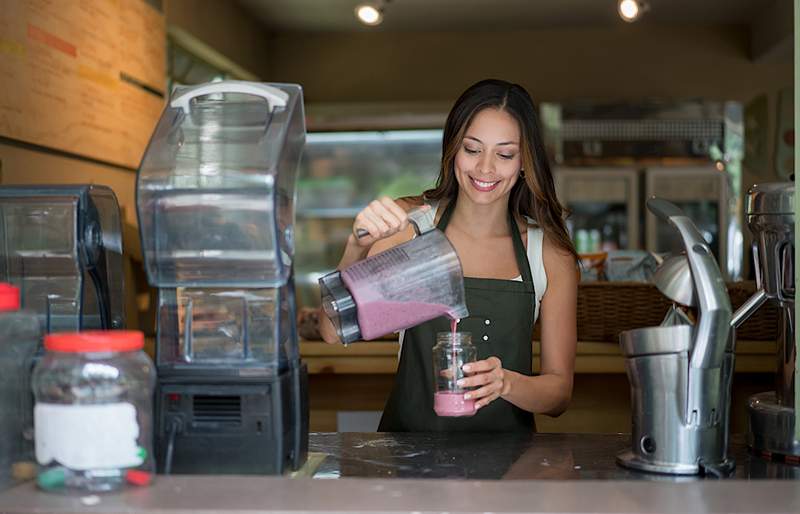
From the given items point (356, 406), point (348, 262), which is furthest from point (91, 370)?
point (356, 406)

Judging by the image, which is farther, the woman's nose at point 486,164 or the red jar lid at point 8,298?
the woman's nose at point 486,164

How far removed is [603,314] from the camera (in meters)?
3.13

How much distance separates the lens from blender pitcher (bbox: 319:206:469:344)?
1474 mm

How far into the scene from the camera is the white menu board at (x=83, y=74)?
3.02m

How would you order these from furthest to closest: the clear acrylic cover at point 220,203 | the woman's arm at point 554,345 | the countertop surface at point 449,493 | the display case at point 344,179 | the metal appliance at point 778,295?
1. the display case at point 344,179
2. the woman's arm at point 554,345
3. the metal appliance at point 778,295
4. the clear acrylic cover at point 220,203
5. the countertop surface at point 449,493

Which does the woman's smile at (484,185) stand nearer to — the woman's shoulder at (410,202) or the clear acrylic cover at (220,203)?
the woman's shoulder at (410,202)

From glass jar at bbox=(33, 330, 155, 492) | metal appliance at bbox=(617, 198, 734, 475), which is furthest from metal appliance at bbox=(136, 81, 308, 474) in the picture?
metal appliance at bbox=(617, 198, 734, 475)

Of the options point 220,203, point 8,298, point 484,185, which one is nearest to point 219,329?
point 220,203

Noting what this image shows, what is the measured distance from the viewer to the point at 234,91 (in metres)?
1.45

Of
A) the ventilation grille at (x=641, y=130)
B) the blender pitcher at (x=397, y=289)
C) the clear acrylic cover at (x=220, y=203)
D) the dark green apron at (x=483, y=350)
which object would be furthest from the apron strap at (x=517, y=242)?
the ventilation grille at (x=641, y=130)

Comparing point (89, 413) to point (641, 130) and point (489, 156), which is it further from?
point (641, 130)

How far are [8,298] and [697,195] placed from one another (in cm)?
530

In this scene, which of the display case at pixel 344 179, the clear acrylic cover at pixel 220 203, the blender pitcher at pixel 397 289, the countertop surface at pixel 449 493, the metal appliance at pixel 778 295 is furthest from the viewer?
the display case at pixel 344 179

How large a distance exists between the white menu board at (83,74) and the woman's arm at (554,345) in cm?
175
